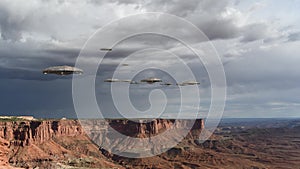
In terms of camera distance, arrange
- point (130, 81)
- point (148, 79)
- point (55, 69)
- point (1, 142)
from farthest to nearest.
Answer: point (148, 79) < point (130, 81) < point (55, 69) < point (1, 142)

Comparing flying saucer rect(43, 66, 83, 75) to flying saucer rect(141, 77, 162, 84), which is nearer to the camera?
flying saucer rect(43, 66, 83, 75)

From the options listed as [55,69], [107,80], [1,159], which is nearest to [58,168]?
[107,80]

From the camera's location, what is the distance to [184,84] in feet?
416

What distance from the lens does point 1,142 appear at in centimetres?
6384

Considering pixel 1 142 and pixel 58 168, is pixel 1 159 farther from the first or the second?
pixel 58 168

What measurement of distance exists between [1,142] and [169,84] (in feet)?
210

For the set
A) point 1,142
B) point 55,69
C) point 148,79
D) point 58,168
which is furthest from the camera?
point 58,168

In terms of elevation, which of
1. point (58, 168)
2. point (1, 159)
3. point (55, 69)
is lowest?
point (58, 168)

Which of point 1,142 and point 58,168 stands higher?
point 1,142

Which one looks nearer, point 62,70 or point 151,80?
point 62,70

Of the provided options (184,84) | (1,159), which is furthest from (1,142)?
(184,84)

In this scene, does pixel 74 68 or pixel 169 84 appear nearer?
pixel 74 68

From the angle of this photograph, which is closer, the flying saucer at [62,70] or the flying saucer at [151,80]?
the flying saucer at [62,70]

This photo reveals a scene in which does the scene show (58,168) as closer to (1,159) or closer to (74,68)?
(74,68)
